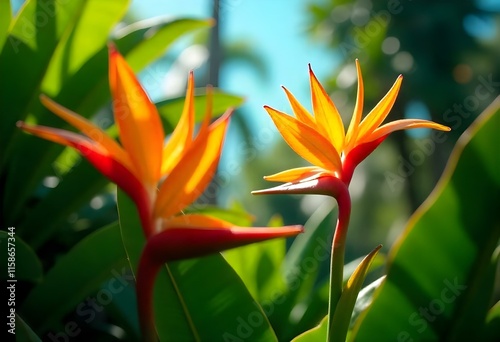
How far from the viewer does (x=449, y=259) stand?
0.81 meters

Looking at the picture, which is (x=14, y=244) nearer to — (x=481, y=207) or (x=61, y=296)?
(x=61, y=296)

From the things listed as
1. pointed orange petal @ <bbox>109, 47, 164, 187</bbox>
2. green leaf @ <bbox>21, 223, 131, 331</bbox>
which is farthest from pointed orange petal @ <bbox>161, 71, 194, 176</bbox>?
green leaf @ <bbox>21, 223, 131, 331</bbox>

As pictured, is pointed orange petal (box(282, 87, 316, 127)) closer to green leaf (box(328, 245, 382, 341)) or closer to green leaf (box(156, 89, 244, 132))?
green leaf (box(328, 245, 382, 341))

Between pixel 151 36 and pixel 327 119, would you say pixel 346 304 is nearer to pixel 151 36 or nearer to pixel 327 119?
pixel 327 119

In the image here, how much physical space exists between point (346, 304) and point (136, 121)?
11.6 inches

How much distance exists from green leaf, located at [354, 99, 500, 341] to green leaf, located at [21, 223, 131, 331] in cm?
51

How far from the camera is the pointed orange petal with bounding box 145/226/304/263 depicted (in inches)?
19.6

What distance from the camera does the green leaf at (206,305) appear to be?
808 millimetres

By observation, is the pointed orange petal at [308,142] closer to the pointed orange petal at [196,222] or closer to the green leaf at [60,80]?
the pointed orange petal at [196,222]

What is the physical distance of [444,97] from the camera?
10.2m

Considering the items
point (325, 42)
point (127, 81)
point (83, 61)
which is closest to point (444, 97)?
point (325, 42)

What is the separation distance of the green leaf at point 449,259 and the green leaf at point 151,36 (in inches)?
31.3

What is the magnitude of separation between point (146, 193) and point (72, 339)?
0.87 m

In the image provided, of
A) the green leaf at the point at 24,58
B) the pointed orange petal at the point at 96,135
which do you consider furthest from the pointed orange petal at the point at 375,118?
the green leaf at the point at 24,58
